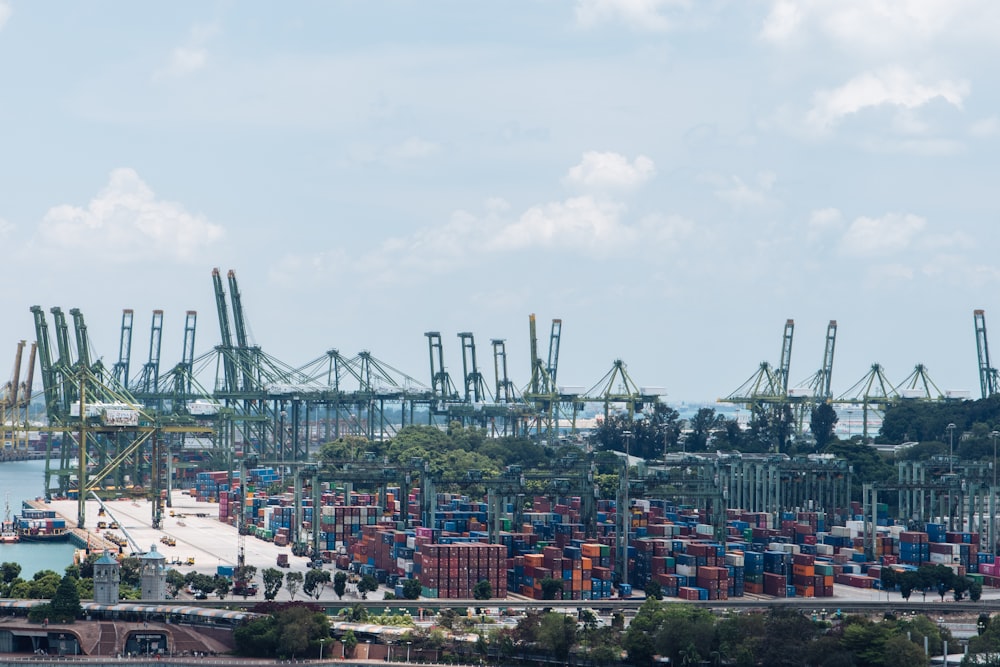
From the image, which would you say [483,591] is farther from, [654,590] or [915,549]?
[915,549]

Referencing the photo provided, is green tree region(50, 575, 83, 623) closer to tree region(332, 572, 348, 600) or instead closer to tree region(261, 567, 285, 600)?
tree region(261, 567, 285, 600)

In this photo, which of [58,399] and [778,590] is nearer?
[778,590]

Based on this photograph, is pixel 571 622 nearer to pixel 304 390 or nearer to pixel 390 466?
pixel 390 466

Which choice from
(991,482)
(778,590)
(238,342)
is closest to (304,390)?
(238,342)

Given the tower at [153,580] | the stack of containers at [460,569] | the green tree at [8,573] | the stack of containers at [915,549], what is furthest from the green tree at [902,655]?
the green tree at [8,573]

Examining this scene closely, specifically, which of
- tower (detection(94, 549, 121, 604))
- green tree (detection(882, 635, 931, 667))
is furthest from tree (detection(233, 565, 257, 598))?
green tree (detection(882, 635, 931, 667))

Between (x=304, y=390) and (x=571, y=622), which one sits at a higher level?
(x=304, y=390)

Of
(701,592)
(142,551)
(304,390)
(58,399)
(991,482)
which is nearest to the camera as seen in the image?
(701,592)
